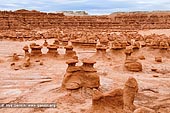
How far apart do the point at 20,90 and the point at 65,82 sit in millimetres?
1612

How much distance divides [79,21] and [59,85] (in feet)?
131

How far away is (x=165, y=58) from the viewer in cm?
1841

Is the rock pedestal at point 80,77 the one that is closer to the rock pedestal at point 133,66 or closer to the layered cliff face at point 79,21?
the rock pedestal at point 133,66

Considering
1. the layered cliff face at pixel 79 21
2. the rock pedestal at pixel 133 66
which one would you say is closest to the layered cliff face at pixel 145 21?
the layered cliff face at pixel 79 21

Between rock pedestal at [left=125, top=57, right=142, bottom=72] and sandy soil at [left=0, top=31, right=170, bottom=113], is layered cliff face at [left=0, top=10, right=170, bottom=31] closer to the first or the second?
sandy soil at [left=0, top=31, right=170, bottom=113]

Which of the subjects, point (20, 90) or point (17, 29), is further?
point (17, 29)

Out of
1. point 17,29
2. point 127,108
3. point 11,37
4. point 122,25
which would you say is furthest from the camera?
point 122,25

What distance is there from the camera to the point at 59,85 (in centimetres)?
1122

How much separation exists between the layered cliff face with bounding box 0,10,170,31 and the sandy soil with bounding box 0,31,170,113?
3079cm

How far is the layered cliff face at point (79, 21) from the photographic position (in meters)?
47.7

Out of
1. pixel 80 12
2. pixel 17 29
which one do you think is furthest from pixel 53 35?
pixel 80 12

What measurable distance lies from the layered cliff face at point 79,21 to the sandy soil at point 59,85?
1212 inches

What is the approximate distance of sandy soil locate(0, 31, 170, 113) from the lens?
9069 millimetres

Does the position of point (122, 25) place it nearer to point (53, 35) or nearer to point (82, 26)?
point (82, 26)
